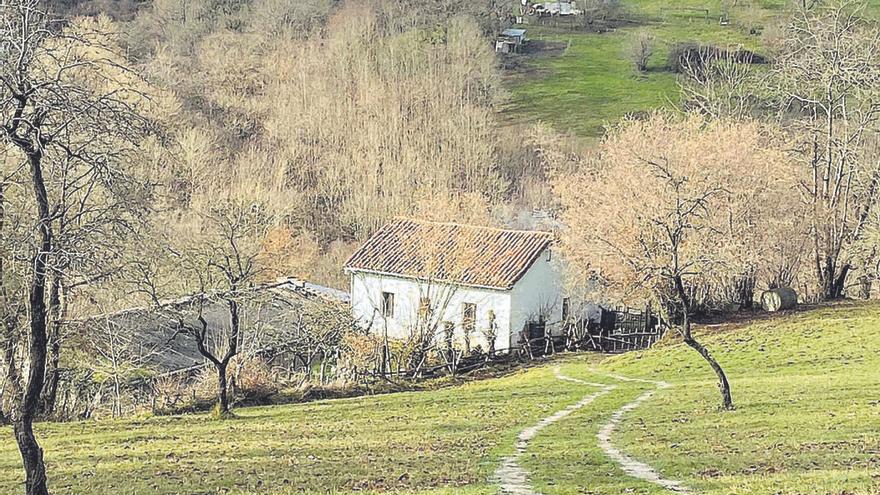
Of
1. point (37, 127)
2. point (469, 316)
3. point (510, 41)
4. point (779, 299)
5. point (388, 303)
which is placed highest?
→ point (510, 41)

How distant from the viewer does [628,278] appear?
146ft

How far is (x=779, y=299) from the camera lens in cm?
4578

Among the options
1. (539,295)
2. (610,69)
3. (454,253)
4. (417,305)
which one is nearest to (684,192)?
(539,295)

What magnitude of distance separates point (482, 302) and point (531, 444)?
89.1 feet

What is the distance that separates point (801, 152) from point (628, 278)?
1323 centimetres

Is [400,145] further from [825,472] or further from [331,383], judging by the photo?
[825,472]

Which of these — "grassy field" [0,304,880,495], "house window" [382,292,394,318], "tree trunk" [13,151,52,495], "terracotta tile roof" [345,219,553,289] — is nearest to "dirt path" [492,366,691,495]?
"grassy field" [0,304,880,495]

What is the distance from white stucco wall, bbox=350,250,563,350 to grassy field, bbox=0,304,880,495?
10941mm

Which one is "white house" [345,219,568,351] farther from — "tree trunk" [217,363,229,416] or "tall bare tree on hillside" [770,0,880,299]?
"tree trunk" [217,363,229,416]

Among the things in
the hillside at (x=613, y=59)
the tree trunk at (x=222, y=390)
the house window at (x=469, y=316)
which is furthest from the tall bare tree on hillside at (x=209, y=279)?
the hillside at (x=613, y=59)

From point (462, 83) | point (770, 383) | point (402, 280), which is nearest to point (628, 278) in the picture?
point (402, 280)

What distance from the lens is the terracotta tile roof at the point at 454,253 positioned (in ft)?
160

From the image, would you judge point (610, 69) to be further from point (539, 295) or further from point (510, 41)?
point (539, 295)

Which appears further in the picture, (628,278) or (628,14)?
(628,14)
